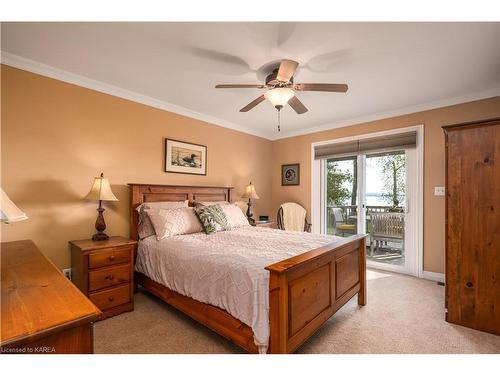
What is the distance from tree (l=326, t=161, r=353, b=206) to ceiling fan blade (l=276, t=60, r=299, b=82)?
2.85 m

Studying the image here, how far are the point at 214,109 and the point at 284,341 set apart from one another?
3108mm

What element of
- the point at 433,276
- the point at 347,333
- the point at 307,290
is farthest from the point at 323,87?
the point at 433,276

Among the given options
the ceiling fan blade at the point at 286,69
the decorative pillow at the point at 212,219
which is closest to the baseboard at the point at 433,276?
the decorative pillow at the point at 212,219

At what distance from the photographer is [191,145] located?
3.75 metres

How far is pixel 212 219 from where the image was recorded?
119 inches

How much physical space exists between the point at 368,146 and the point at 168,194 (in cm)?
315

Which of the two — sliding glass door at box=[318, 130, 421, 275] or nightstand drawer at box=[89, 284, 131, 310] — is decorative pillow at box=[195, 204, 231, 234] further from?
sliding glass door at box=[318, 130, 421, 275]

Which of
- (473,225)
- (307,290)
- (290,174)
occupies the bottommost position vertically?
(307,290)

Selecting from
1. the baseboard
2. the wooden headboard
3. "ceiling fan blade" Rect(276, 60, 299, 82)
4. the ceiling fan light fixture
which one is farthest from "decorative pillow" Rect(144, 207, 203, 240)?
the baseboard

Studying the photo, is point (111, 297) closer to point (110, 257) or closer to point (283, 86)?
point (110, 257)

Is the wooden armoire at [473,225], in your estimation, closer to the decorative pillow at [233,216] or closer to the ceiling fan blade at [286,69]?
the ceiling fan blade at [286,69]

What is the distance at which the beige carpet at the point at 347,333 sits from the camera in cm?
191

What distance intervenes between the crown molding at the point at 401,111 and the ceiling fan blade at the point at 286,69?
2.47 metres

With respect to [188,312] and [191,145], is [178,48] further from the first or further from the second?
[188,312]
